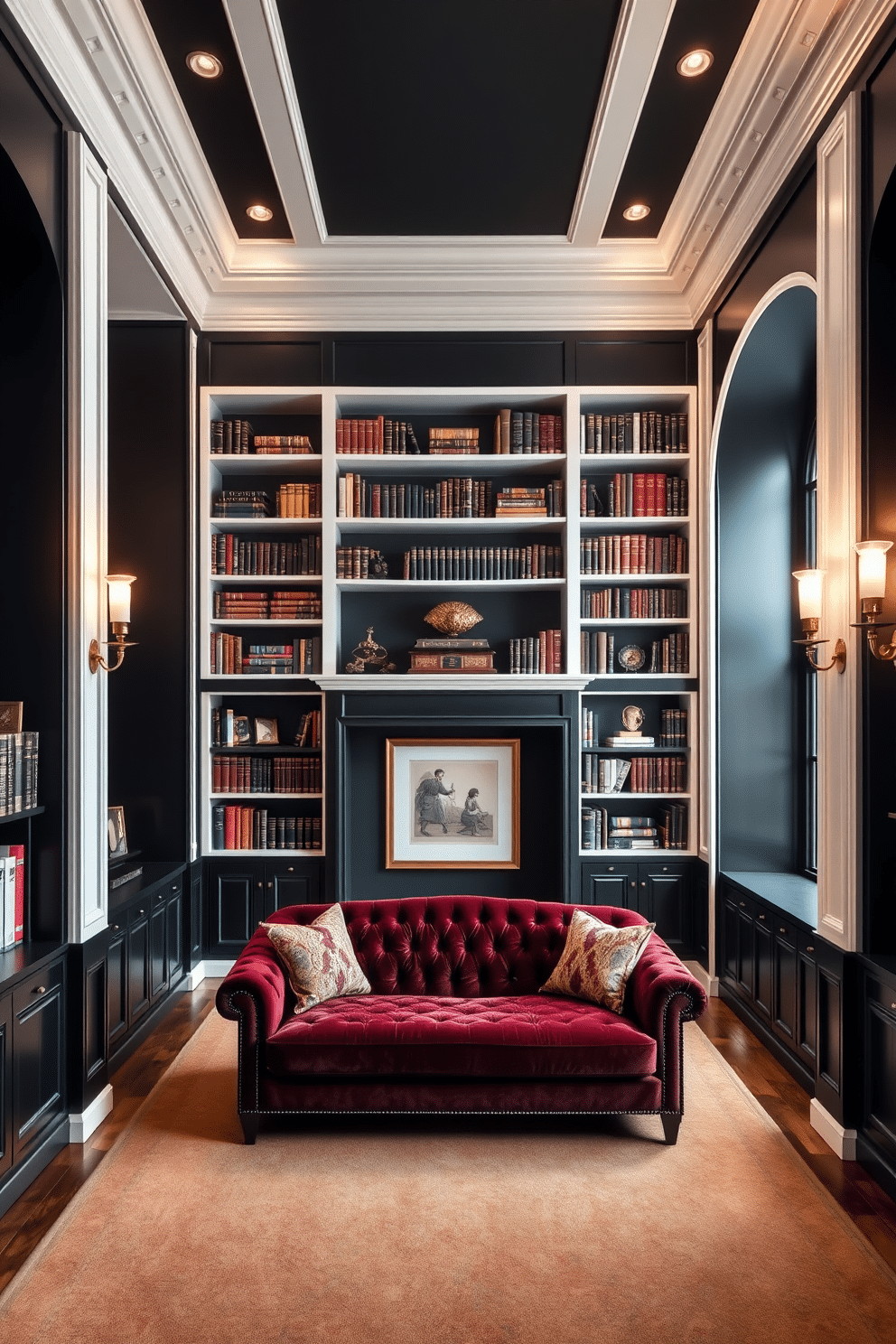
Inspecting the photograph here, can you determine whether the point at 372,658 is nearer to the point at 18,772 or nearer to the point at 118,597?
the point at 118,597

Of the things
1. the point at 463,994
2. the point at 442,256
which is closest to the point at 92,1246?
the point at 463,994

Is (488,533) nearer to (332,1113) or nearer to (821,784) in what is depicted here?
(821,784)

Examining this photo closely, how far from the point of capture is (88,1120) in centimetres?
352

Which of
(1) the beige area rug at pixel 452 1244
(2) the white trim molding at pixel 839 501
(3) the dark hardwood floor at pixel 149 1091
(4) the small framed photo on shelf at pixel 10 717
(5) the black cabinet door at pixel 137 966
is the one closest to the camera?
(1) the beige area rug at pixel 452 1244

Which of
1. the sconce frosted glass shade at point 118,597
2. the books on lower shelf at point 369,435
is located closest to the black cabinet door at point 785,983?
the sconce frosted glass shade at point 118,597

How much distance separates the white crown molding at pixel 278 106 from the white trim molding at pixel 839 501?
2.11 metres

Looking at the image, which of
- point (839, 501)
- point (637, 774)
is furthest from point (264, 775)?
point (839, 501)

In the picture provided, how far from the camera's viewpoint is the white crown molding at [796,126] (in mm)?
3152

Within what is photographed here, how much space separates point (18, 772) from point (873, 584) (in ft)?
9.68

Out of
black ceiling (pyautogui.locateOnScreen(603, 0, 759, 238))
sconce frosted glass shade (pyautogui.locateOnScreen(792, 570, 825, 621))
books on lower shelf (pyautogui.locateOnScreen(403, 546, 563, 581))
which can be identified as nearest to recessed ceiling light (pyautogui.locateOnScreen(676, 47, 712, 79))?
black ceiling (pyautogui.locateOnScreen(603, 0, 759, 238))

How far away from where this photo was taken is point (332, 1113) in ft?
11.5

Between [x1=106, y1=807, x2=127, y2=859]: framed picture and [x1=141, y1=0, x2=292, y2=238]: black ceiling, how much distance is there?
10.6 ft

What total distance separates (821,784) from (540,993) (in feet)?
4.79

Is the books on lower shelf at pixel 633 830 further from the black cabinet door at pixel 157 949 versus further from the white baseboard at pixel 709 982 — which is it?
the black cabinet door at pixel 157 949
